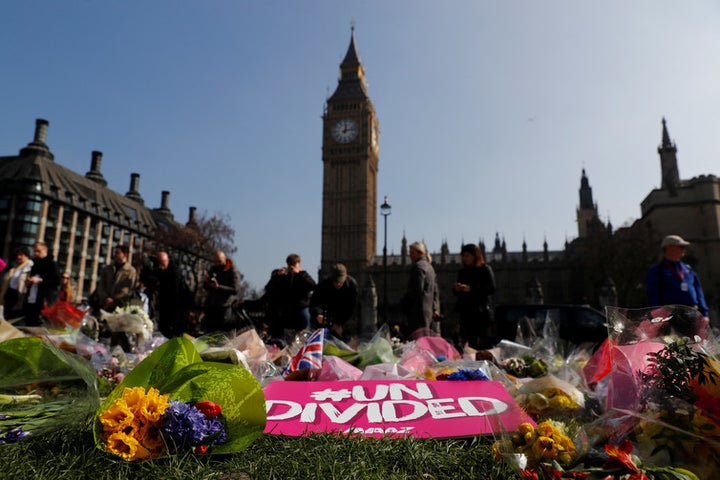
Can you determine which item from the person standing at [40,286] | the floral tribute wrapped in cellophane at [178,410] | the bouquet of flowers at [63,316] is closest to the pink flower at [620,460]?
the floral tribute wrapped in cellophane at [178,410]

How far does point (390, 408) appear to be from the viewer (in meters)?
2.30

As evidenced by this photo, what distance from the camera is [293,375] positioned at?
118 inches

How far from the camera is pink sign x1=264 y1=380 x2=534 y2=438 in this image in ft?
6.74

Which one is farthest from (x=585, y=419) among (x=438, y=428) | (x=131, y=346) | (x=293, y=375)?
(x=131, y=346)

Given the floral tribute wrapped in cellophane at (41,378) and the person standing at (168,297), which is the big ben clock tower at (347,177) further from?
the floral tribute wrapped in cellophane at (41,378)

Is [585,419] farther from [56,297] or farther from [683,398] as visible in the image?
[56,297]

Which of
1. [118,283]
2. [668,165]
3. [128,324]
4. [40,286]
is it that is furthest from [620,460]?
[668,165]

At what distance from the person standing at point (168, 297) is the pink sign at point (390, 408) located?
4925 mm

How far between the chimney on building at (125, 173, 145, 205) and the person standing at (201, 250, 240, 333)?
7779 cm

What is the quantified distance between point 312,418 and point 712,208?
53838 millimetres

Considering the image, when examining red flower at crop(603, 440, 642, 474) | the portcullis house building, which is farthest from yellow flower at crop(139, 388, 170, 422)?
the portcullis house building

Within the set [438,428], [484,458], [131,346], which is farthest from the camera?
[131,346]

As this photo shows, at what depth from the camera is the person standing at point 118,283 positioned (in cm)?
663

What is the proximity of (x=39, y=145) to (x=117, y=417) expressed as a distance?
227 ft
